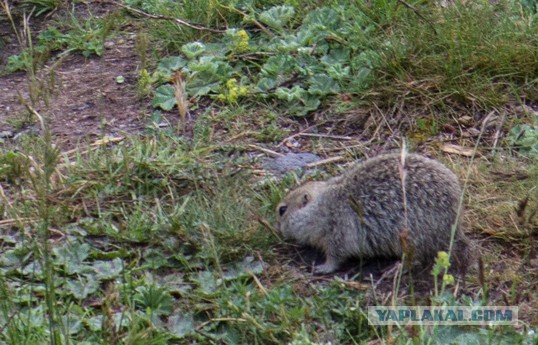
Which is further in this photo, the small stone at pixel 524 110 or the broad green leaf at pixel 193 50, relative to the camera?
the broad green leaf at pixel 193 50

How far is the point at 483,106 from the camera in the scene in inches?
242

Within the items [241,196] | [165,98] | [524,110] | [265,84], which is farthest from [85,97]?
[524,110]

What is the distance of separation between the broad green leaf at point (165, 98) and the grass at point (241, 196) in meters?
0.08

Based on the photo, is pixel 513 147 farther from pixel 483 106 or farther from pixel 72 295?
pixel 72 295

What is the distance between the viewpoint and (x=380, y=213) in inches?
191

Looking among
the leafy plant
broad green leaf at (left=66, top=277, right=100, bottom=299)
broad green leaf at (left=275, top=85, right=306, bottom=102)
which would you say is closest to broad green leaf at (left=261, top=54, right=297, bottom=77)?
broad green leaf at (left=275, top=85, right=306, bottom=102)

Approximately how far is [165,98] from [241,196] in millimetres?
1314

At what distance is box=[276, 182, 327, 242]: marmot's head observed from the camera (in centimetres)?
509

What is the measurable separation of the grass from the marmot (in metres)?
0.15

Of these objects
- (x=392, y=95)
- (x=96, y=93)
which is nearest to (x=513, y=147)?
(x=392, y=95)

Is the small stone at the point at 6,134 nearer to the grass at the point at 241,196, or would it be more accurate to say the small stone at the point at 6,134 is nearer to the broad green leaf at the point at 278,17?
the grass at the point at 241,196

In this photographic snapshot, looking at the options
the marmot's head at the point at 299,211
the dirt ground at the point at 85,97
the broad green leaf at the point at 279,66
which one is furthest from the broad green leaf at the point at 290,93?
the marmot's head at the point at 299,211

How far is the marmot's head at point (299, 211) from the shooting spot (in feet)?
16.7

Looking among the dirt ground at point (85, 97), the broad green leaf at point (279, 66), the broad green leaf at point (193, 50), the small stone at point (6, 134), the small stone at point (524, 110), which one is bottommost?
the small stone at point (6, 134)
